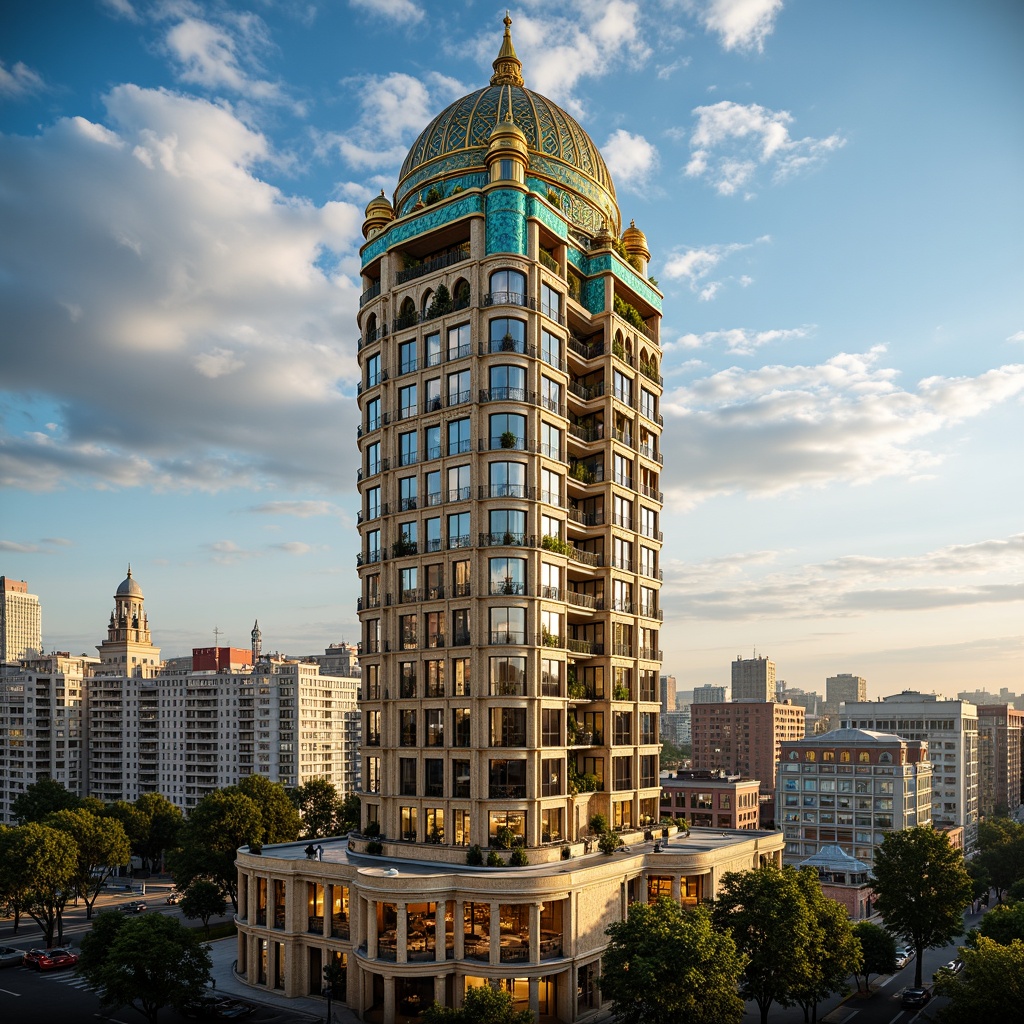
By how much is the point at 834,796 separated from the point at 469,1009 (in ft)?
425

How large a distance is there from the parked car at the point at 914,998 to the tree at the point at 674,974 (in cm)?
3065

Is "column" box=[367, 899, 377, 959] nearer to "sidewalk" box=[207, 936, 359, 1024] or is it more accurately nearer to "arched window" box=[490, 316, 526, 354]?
"sidewalk" box=[207, 936, 359, 1024]

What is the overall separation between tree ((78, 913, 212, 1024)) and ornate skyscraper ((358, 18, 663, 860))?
61.2 feet

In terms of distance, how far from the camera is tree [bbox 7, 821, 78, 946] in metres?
102

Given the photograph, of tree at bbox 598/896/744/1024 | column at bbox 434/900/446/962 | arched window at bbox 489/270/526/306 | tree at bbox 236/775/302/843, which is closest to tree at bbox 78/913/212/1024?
column at bbox 434/900/446/962

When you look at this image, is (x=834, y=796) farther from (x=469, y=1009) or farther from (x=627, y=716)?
(x=469, y=1009)

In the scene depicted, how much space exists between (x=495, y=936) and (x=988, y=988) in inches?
1256

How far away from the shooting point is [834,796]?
170 metres

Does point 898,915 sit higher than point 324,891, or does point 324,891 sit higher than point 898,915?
point 324,891

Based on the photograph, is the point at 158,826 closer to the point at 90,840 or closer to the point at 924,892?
the point at 90,840

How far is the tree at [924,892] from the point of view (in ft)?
290

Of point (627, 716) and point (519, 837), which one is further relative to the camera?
point (627, 716)

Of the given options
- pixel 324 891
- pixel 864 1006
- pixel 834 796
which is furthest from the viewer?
pixel 834 796

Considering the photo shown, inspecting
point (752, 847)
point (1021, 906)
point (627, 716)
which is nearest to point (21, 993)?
point (627, 716)
